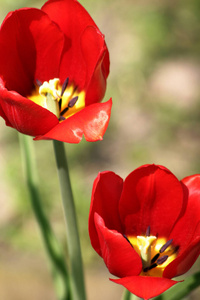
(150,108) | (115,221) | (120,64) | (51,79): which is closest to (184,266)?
(115,221)

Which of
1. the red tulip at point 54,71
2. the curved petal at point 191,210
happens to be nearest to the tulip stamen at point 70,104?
the red tulip at point 54,71

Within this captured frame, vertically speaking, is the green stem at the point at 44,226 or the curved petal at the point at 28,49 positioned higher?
the curved petal at the point at 28,49

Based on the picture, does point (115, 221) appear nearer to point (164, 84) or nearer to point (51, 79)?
point (51, 79)

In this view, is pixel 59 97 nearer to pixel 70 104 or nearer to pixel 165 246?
pixel 70 104

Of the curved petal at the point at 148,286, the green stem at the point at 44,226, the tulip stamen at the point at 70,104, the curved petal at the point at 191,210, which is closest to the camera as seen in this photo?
the curved petal at the point at 148,286

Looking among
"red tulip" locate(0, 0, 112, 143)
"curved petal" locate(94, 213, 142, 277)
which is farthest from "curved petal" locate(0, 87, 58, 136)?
"curved petal" locate(94, 213, 142, 277)

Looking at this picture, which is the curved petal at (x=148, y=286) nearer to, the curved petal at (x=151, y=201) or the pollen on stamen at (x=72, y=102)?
the curved petal at (x=151, y=201)
